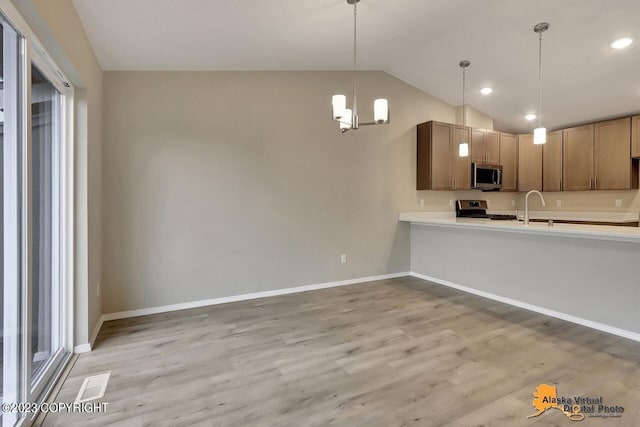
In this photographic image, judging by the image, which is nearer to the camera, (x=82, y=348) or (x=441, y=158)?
(x=82, y=348)

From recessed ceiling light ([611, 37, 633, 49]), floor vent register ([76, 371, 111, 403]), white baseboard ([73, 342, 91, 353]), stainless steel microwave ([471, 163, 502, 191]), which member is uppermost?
recessed ceiling light ([611, 37, 633, 49])

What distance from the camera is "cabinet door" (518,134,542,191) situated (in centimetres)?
540

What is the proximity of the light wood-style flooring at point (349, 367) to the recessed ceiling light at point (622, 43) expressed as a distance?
9.64 ft

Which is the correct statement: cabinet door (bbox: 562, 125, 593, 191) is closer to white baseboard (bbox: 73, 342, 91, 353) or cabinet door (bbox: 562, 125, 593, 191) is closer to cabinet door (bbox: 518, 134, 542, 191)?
cabinet door (bbox: 518, 134, 542, 191)

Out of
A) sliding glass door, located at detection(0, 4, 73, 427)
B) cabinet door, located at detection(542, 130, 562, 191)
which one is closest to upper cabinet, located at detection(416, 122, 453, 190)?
cabinet door, located at detection(542, 130, 562, 191)

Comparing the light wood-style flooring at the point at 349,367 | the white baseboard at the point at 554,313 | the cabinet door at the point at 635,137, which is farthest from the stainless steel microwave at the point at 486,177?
the light wood-style flooring at the point at 349,367

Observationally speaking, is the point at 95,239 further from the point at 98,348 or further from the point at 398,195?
the point at 398,195

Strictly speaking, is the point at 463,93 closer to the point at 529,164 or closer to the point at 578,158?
the point at 529,164

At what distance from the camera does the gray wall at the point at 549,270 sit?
2.76 metres

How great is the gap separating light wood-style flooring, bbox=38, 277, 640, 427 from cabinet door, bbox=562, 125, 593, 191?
2893 mm

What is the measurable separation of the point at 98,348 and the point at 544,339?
378cm

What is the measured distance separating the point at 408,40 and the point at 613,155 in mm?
3538

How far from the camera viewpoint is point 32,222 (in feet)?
6.15

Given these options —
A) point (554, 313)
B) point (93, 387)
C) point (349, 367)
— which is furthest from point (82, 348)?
point (554, 313)
